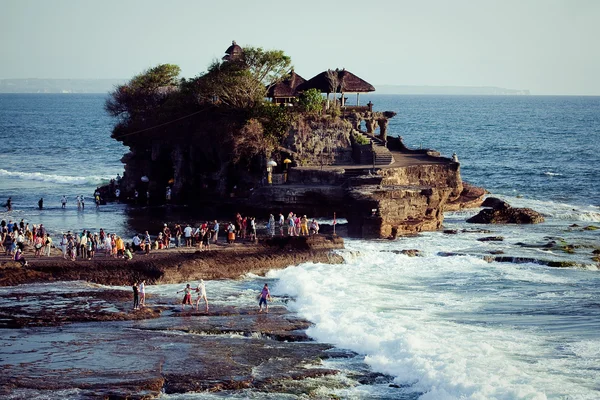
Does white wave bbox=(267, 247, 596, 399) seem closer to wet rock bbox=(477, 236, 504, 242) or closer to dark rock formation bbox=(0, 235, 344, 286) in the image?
dark rock formation bbox=(0, 235, 344, 286)

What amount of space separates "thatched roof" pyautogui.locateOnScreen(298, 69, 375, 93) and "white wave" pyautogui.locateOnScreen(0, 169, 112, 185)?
22.6 meters

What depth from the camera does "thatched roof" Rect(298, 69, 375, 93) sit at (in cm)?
5775

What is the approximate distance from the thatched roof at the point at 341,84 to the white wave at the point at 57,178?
74.1ft

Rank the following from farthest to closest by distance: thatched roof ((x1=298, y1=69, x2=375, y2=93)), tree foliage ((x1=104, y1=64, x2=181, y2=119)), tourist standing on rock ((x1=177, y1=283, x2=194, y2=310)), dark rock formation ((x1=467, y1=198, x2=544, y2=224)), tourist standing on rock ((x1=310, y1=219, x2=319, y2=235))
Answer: tree foliage ((x1=104, y1=64, x2=181, y2=119)), thatched roof ((x1=298, y1=69, x2=375, y2=93)), dark rock formation ((x1=467, y1=198, x2=544, y2=224)), tourist standing on rock ((x1=310, y1=219, x2=319, y2=235)), tourist standing on rock ((x1=177, y1=283, x2=194, y2=310))

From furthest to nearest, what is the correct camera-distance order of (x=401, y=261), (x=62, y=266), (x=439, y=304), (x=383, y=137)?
(x=383, y=137) < (x=401, y=261) < (x=62, y=266) < (x=439, y=304)

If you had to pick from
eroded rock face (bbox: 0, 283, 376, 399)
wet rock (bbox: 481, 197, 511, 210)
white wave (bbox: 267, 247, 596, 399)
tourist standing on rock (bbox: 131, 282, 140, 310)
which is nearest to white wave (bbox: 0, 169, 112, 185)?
wet rock (bbox: 481, 197, 511, 210)

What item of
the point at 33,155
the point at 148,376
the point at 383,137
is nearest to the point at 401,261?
the point at 148,376

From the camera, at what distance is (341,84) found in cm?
5897

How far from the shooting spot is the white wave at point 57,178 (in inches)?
2805

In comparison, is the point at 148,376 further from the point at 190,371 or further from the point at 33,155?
the point at 33,155

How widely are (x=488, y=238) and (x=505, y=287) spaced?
34.2 ft

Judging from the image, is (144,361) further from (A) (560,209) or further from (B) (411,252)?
(A) (560,209)

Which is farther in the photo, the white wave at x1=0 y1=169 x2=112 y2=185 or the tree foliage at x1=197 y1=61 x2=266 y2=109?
the white wave at x1=0 y1=169 x2=112 y2=185

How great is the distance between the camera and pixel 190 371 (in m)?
24.4
